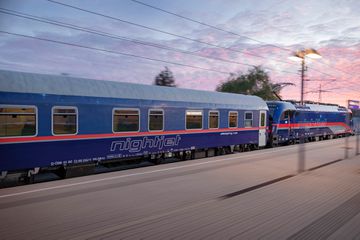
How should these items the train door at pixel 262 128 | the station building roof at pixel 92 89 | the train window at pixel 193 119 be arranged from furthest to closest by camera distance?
the train door at pixel 262 128, the train window at pixel 193 119, the station building roof at pixel 92 89

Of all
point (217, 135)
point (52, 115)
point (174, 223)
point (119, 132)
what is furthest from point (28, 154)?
point (217, 135)

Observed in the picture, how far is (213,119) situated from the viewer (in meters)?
17.3

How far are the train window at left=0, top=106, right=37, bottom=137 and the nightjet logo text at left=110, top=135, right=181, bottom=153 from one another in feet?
10.5

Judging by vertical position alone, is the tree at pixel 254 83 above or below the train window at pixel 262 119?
above

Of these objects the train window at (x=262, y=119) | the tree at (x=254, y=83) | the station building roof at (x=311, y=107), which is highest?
the tree at (x=254, y=83)

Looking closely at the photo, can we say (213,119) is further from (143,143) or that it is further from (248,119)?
(143,143)

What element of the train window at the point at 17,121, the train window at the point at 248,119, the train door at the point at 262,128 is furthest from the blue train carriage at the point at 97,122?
the train door at the point at 262,128

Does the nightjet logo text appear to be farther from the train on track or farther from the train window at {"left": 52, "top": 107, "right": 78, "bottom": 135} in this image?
the train window at {"left": 52, "top": 107, "right": 78, "bottom": 135}

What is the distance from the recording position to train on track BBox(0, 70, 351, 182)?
31.8ft

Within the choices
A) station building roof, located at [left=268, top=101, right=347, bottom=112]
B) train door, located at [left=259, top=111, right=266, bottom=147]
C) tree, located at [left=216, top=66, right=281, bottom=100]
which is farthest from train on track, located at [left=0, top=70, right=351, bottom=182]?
tree, located at [left=216, top=66, right=281, bottom=100]

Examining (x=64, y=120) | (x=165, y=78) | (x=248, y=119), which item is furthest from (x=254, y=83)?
(x=64, y=120)

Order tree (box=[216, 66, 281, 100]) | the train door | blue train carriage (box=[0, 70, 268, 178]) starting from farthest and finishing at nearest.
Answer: tree (box=[216, 66, 281, 100]) < the train door < blue train carriage (box=[0, 70, 268, 178])

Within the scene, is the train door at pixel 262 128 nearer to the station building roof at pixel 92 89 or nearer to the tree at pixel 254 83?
the station building roof at pixel 92 89

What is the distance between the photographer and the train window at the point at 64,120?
10492 millimetres
